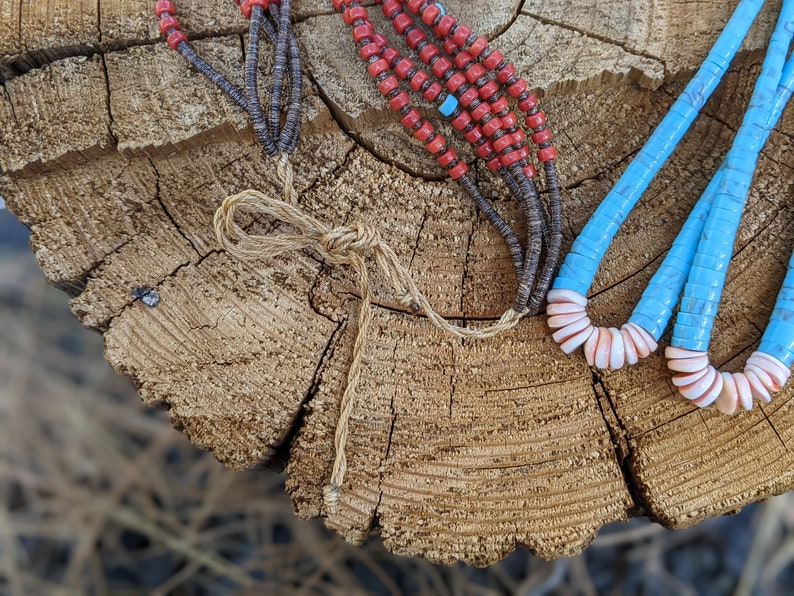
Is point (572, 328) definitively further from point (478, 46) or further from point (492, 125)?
point (478, 46)

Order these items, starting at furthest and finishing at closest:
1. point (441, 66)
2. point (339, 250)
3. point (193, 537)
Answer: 1. point (193, 537)
2. point (441, 66)
3. point (339, 250)

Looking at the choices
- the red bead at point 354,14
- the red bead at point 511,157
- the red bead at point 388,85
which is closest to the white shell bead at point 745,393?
the red bead at point 511,157

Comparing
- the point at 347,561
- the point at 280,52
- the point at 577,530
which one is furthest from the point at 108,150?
the point at 347,561

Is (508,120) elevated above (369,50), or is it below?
below

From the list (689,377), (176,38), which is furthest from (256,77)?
(689,377)

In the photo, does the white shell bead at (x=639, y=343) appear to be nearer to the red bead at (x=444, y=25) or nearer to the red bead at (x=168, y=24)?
the red bead at (x=444, y=25)
